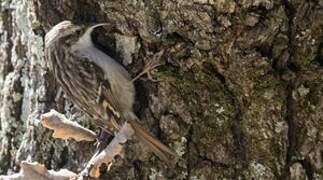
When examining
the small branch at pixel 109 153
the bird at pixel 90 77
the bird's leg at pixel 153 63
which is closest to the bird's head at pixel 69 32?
the bird at pixel 90 77

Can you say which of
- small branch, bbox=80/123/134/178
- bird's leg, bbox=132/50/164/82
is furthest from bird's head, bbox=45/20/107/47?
small branch, bbox=80/123/134/178

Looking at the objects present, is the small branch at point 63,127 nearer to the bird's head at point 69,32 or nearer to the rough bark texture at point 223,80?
the rough bark texture at point 223,80

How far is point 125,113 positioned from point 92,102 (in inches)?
7.3

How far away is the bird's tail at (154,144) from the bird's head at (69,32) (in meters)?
0.34

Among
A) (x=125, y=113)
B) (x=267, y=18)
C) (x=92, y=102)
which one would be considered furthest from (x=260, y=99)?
(x=92, y=102)

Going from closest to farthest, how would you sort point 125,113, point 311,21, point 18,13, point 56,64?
point 311,21, point 125,113, point 56,64, point 18,13

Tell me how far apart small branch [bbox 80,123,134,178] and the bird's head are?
37cm

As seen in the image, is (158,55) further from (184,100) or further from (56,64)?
(56,64)

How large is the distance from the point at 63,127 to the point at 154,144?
296mm

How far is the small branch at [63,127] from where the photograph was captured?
209 centimetres

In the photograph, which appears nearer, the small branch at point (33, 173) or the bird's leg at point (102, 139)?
the small branch at point (33, 173)

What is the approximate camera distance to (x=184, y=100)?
6.59 ft

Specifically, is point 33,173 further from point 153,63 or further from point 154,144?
point 153,63

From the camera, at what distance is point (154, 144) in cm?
205
